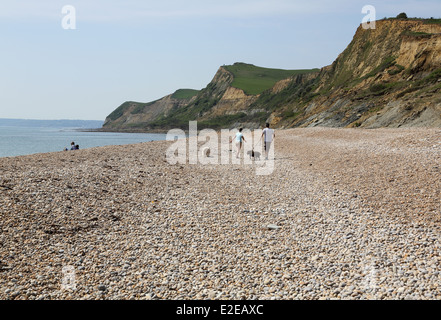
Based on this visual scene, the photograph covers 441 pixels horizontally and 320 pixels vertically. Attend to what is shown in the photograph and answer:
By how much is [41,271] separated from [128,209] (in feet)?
13.6

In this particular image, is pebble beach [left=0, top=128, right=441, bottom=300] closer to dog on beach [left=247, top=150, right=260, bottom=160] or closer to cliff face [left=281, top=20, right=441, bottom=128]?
dog on beach [left=247, top=150, right=260, bottom=160]

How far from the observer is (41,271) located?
7.48m

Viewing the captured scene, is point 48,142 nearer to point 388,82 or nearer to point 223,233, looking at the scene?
point 388,82

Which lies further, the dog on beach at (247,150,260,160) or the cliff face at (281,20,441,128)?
the cliff face at (281,20,441,128)

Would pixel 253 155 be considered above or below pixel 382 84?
below

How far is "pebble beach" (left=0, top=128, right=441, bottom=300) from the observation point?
6.92 meters

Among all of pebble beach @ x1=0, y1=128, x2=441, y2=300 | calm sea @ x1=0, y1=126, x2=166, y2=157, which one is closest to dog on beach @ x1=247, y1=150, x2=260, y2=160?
pebble beach @ x1=0, y1=128, x2=441, y2=300

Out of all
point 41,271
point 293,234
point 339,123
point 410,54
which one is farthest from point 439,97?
point 41,271

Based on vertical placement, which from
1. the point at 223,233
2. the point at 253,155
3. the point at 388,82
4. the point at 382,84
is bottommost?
the point at 223,233

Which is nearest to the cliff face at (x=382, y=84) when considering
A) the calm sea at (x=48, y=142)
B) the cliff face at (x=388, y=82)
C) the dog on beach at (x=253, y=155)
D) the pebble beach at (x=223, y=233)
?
the cliff face at (x=388, y=82)

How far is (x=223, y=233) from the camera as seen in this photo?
956 cm

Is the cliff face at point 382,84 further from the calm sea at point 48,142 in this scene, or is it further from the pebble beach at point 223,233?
the calm sea at point 48,142

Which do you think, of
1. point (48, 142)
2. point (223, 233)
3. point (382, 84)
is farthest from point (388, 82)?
point (48, 142)

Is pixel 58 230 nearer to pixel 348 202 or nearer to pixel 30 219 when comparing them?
pixel 30 219
